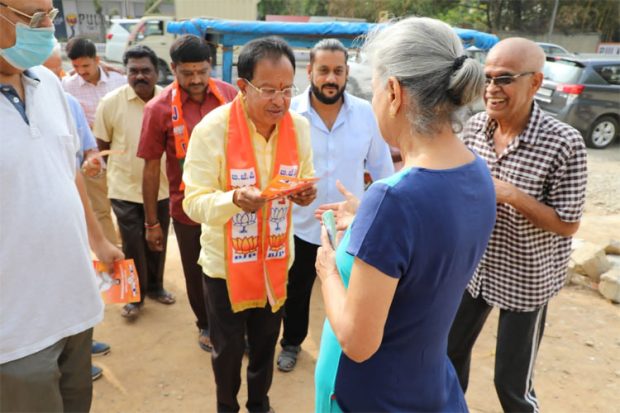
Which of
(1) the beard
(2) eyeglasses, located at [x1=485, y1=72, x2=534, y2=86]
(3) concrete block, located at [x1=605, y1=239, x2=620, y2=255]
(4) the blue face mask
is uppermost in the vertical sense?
(4) the blue face mask

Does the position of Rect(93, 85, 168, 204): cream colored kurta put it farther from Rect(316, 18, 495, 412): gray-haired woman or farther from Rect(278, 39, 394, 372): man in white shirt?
Rect(316, 18, 495, 412): gray-haired woman

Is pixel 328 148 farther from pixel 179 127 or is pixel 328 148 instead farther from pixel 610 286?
pixel 610 286

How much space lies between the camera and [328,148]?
9.96 feet

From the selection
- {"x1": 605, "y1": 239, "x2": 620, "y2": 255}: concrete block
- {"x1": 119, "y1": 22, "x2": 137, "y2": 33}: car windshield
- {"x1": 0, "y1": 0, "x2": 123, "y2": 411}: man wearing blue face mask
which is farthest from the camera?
{"x1": 119, "y1": 22, "x2": 137, "y2": 33}: car windshield

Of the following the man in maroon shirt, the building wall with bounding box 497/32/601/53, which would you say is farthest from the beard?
the building wall with bounding box 497/32/601/53

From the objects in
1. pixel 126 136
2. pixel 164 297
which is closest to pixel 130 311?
pixel 164 297

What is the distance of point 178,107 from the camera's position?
2.98 meters

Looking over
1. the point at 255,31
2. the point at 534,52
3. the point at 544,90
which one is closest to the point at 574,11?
the point at 544,90

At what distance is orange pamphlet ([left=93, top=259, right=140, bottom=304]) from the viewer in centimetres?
224

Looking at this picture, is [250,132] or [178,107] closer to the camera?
[250,132]

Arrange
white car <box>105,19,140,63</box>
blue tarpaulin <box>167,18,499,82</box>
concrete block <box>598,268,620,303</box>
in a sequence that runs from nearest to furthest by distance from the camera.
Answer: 1. concrete block <box>598,268,620,303</box>
2. blue tarpaulin <box>167,18,499,82</box>
3. white car <box>105,19,140,63</box>

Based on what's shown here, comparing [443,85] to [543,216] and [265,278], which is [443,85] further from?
[265,278]

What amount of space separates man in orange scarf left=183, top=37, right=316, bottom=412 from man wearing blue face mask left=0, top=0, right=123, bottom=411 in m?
0.52

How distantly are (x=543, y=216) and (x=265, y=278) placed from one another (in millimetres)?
1269
